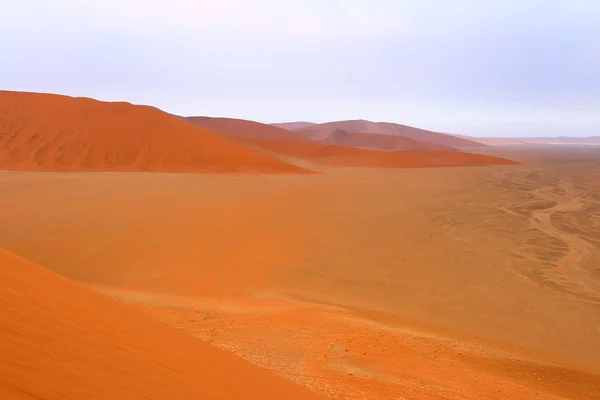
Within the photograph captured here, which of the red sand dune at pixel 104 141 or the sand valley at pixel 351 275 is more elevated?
the red sand dune at pixel 104 141

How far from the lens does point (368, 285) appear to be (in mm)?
8789

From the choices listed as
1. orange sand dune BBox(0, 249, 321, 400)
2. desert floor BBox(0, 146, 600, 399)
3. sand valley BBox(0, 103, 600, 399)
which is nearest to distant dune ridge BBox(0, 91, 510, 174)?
desert floor BBox(0, 146, 600, 399)

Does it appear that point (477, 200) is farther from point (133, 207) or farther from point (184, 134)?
point (184, 134)

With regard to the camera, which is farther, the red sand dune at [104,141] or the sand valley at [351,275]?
the red sand dune at [104,141]

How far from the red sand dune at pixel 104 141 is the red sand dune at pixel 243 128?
36.5 m

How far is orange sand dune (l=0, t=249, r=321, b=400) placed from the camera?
2098 millimetres

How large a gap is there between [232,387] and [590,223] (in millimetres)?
16075

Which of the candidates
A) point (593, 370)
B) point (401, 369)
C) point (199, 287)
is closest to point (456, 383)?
point (401, 369)

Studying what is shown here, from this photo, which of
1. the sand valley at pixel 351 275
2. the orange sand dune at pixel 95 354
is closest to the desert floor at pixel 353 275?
the sand valley at pixel 351 275

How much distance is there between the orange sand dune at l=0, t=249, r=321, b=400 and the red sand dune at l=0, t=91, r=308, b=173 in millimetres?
25016

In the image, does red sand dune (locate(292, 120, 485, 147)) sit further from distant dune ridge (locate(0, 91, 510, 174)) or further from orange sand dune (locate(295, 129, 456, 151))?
distant dune ridge (locate(0, 91, 510, 174))

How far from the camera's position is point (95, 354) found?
2.53 m

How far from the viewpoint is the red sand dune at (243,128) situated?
70.6 metres

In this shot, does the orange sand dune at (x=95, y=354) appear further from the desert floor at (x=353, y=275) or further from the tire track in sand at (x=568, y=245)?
the tire track in sand at (x=568, y=245)
